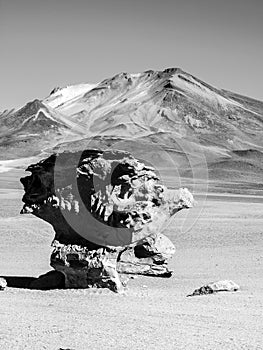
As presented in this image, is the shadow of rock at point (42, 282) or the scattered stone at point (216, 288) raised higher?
the scattered stone at point (216, 288)

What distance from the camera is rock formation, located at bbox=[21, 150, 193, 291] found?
473 inches

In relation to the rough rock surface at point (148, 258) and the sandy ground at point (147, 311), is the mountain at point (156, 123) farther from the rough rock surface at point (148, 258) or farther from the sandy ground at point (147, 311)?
the rough rock surface at point (148, 258)

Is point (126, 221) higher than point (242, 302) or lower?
higher

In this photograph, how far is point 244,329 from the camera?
336 inches

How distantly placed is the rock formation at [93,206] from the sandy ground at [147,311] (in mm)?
574

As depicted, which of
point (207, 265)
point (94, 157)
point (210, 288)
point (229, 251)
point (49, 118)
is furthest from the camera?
point (49, 118)

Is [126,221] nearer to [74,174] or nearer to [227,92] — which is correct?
[74,174]

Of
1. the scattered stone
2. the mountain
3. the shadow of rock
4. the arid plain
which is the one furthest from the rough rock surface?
the mountain

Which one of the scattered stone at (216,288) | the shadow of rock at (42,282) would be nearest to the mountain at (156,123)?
the shadow of rock at (42,282)

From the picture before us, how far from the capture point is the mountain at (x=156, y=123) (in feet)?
343

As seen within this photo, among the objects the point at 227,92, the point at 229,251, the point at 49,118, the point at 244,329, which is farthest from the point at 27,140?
the point at 244,329

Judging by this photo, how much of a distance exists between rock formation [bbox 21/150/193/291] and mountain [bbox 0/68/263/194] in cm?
7613

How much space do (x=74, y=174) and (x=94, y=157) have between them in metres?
0.46

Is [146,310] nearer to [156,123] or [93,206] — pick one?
[93,206]
